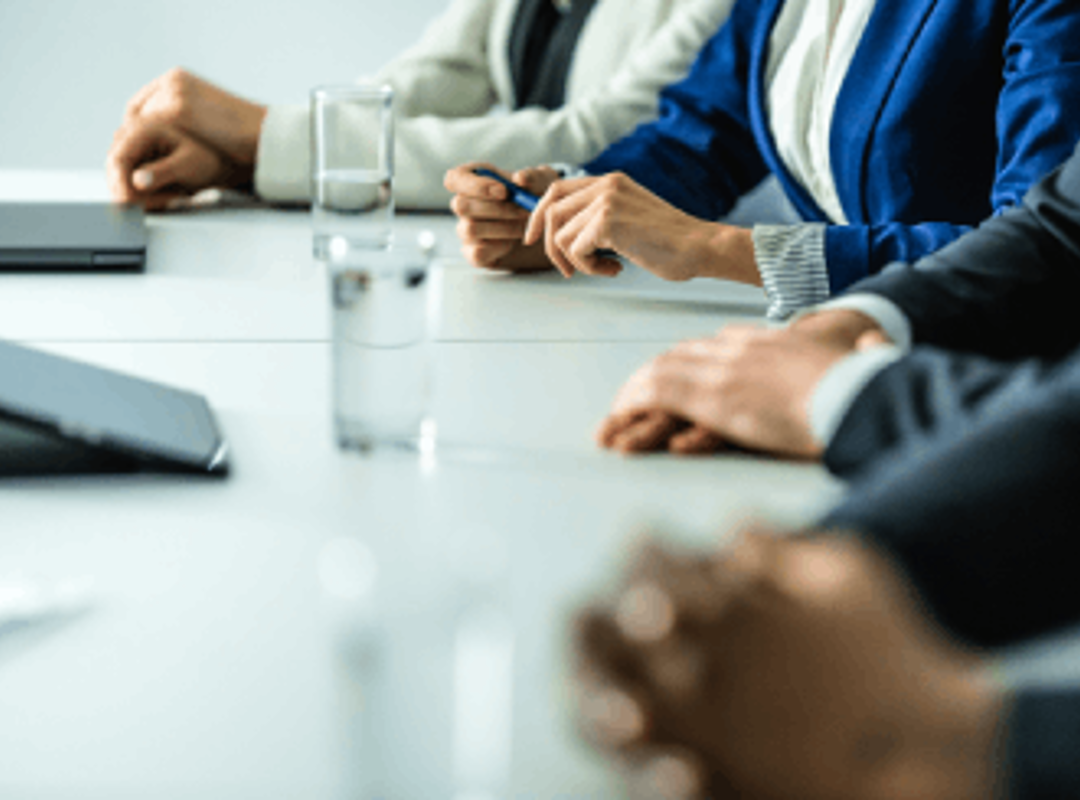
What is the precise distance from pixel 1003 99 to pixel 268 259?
2.38 feet

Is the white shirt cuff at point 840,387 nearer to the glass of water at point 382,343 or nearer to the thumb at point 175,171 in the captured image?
the glass of water at point 382,343

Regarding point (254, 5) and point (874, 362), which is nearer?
point (874, 362)

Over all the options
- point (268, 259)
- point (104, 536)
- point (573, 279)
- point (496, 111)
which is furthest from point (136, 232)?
point (496, 111)

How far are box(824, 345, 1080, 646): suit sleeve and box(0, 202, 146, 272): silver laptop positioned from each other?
858mm

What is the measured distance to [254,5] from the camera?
3.01 metres

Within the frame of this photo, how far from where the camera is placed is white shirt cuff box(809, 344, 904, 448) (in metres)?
0.51

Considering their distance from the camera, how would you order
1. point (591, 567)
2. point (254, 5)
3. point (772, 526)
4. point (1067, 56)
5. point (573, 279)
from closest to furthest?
point (772, 526)
point (591, 567)
point (1067, 56)
point (573, 279)
point (254, 5)

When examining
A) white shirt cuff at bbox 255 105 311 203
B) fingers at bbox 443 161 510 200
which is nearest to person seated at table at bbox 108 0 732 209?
white shirt cuff at bbox 255 105 311 203

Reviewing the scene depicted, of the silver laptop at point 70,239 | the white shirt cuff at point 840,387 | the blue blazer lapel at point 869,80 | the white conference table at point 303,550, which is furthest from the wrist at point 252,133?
the white shirt cuff at point 840,387

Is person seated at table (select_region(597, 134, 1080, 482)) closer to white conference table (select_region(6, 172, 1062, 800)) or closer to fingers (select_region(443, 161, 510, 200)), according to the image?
white conference table (select_region(6, 172, 1062, 800))

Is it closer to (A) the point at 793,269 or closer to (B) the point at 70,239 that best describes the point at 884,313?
(A) the point at 793,269

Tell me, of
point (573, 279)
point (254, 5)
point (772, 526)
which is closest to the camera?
point (772, 526)

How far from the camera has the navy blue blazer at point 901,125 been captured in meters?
0.91

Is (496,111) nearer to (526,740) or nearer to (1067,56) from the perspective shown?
(1067,56)
